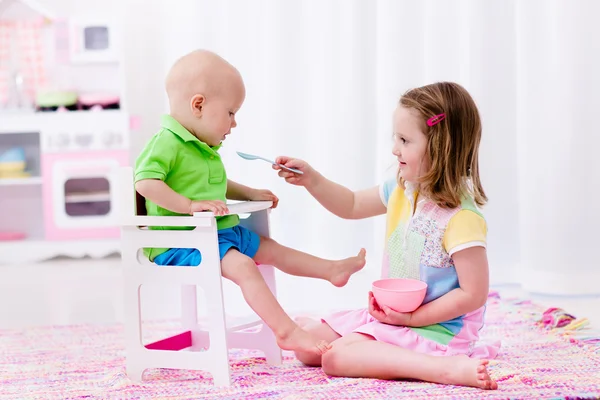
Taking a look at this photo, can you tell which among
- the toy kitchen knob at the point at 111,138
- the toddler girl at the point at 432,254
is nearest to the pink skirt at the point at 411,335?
the toddler girl at the point at 432,254

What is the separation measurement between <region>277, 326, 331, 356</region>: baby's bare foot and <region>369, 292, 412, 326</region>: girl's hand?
4.1 inches

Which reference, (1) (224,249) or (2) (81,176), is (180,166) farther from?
(2) (81,176)

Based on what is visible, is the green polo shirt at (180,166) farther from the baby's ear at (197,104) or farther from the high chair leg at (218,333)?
the high chair leg at (218,333)

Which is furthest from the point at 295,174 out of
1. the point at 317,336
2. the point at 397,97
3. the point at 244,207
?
the point at 397,97

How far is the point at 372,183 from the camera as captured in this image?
239 cm

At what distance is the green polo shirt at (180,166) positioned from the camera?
1.23 m

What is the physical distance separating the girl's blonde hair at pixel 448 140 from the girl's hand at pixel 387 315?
20cm

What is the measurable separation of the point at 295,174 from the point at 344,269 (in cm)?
21

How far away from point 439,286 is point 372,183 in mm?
1155

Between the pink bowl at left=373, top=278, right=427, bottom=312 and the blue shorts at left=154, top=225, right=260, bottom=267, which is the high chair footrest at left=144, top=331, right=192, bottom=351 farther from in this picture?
the pink bowl at left=373, top=278, right=427, bottom=312

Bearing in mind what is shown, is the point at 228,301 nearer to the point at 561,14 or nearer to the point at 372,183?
the point at 372,183

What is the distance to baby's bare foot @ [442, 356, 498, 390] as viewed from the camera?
3.67ft

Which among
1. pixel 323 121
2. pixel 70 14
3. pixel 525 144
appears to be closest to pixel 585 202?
pixel 525 144

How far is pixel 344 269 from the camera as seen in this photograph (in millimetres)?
1374
